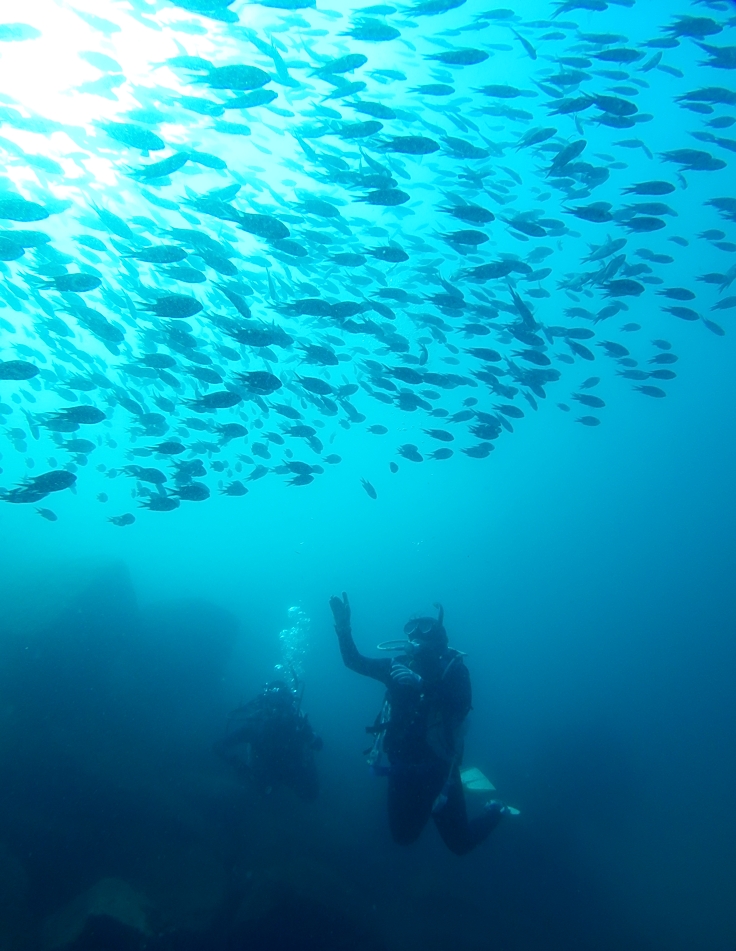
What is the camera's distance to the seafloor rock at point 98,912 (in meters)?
6.28

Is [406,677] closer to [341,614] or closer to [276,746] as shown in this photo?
[341,614]

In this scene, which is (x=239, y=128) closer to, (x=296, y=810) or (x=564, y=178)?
(x=564, y=178)

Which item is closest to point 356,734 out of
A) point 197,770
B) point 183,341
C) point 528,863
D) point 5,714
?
point 528,863

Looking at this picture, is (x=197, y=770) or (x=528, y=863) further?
(x=528, y=863)

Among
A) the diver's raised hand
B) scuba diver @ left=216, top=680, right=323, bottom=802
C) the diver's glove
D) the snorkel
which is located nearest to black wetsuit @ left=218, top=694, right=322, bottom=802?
scuba diver @ left=216, top=680, right=323, bottom=802

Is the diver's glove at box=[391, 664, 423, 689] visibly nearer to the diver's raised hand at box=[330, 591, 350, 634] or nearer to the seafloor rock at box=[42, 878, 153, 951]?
the diver's raised hand at box=[330, 591, 350, 634]

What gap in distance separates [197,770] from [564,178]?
49.9ft

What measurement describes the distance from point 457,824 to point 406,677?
2.22 metres

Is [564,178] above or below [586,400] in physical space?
above

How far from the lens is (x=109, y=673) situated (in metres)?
13.1

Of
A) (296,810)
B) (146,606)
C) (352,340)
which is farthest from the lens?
(352,340)

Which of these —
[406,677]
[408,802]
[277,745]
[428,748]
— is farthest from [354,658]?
[277,745]

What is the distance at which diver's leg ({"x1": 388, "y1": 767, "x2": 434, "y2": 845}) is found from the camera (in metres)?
5.88

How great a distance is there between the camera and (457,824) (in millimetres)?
6332
